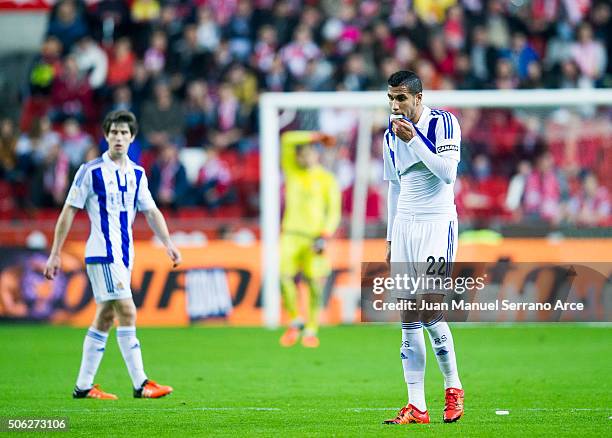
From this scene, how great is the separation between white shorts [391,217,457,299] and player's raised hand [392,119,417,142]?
0.66 metres

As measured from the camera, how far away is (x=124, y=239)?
10172 mm

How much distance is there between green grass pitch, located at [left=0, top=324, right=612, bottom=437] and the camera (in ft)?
27.3

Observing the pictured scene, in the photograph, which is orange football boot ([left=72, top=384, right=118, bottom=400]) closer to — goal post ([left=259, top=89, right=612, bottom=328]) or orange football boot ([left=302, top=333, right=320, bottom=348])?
orange football boot ([left=302, top=333, right=320, bottom=348])

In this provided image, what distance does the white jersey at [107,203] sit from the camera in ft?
A: 33.0

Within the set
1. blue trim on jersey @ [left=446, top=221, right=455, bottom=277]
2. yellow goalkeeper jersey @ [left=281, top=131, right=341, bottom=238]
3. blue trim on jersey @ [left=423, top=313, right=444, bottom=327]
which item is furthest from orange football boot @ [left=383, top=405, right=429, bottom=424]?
yellow goalkeeper jersey @ [left=281, top=131, right=341, bottom=238]

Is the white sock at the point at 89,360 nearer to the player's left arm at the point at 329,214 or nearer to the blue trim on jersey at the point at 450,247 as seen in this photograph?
the blue trim on jersey at the point at 450,247

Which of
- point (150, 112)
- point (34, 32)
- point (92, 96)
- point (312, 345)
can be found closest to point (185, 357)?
point (312, 345)

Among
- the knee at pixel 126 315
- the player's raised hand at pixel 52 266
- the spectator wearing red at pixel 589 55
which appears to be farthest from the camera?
the spectator wearing red at pixel 589 55

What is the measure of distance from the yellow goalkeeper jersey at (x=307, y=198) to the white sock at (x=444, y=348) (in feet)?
25.3

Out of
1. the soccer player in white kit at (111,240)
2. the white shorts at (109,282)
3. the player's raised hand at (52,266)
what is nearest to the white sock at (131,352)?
the soccer player in white kit at (111,240)

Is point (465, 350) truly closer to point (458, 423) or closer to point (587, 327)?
point (587, 327)

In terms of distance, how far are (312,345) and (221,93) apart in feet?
25.0

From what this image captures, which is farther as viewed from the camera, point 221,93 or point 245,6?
point 245,6

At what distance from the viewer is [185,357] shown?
45.9ft
